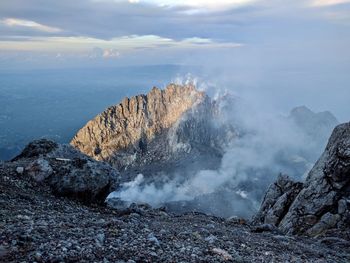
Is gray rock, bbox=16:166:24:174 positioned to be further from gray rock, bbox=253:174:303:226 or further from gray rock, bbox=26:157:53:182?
gray rock, bbox=253:174:303:226

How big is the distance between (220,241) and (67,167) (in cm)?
1366

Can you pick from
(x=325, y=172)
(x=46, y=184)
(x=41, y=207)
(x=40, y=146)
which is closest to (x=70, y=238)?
(x=41, y=207)

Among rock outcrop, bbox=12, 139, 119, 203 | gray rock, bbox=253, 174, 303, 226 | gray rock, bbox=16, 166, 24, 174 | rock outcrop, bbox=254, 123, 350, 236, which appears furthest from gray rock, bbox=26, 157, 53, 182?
gray rock, bbox=253, 174, 303, 226

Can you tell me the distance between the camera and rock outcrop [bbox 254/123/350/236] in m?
36.6

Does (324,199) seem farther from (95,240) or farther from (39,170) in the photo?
(95,240)

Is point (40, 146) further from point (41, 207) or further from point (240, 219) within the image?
point (240, 219)

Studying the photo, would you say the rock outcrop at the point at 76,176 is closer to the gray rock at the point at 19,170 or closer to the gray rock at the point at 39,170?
the gray rock at the point at 39,170

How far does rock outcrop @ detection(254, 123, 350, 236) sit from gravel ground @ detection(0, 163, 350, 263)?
26.5 ft

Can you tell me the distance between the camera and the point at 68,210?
24.5 metres

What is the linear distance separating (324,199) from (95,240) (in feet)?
94.8

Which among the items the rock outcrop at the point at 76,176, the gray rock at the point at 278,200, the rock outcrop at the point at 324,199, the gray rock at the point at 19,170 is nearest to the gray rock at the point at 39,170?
the rock outcrop at the point at 76,176

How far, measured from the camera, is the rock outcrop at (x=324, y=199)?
36562mm

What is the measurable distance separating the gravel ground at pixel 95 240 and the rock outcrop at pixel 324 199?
809 centimetres

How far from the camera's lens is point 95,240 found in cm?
1620
